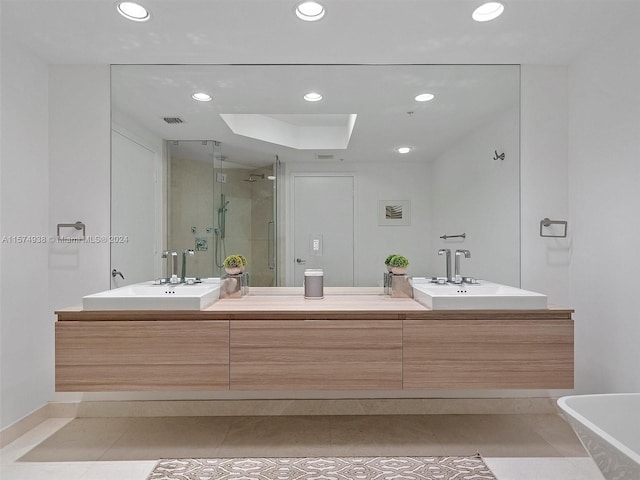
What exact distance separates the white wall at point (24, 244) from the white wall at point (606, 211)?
3358 mm

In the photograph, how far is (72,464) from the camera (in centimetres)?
203

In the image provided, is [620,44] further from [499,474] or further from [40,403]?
[40,403]

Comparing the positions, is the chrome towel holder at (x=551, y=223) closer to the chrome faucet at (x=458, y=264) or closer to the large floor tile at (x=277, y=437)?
the chrome faucet at (x=458, y=264)

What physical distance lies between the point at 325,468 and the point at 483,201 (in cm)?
183

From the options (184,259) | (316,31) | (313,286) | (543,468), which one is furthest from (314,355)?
(316,31)

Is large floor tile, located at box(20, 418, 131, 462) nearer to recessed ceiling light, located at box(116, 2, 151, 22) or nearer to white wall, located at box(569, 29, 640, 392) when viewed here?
recessed ceiling light, located at box(116, 2, 151, 22)

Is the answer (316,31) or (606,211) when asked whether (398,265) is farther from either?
(316,31)

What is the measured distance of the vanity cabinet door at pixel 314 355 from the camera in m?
1.98

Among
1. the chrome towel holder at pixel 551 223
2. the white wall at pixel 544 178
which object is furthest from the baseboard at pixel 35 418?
the chrome towel holder at pixel 551 223

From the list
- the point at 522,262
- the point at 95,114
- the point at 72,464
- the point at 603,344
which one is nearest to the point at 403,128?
the point at 522,262

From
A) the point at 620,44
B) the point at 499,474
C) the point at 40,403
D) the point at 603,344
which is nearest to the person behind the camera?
the point at 499,474

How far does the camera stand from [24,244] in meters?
2.34

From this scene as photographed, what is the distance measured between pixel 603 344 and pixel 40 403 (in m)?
3.43

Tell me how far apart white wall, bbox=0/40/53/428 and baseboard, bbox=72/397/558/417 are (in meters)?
0.41
